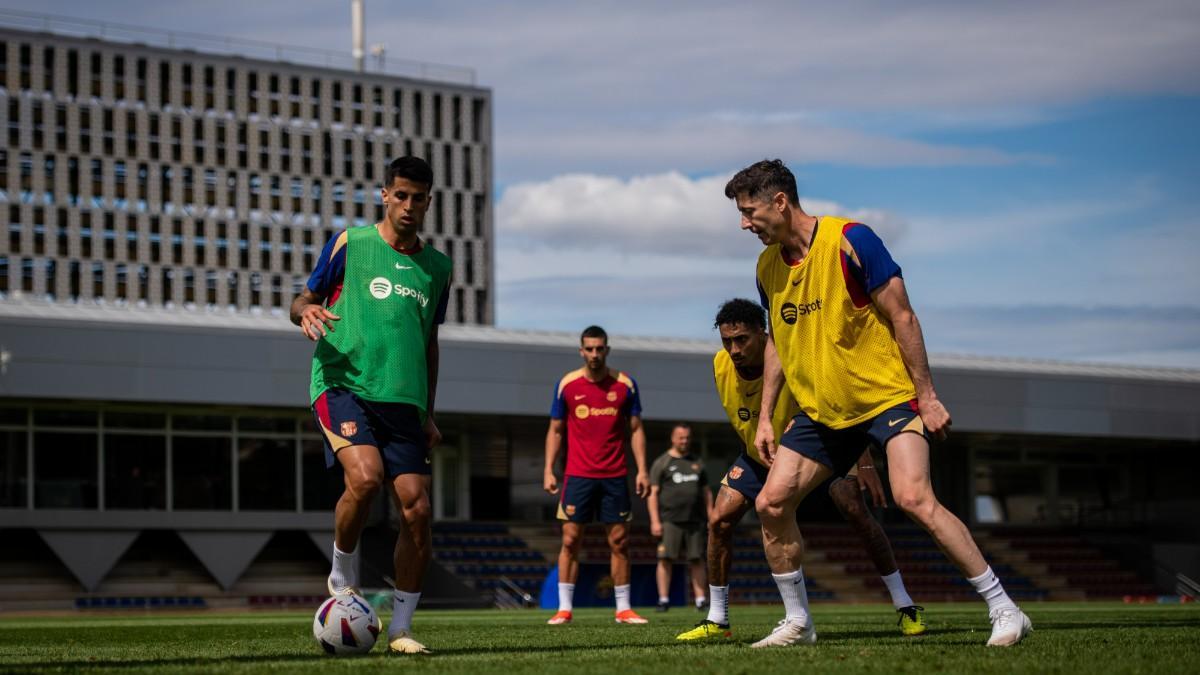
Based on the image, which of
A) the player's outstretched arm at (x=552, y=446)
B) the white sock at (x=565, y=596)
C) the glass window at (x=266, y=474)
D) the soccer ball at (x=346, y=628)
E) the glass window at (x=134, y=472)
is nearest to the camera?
the soccer ball at (x=346, y=628)

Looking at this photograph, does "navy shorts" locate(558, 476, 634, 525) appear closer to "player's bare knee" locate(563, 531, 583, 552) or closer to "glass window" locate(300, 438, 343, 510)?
"player's bare knee" locate(563, 531, 583, 552)

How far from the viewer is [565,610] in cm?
1338

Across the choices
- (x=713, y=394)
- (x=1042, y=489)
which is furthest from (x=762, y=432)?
(x=1042, y=489)

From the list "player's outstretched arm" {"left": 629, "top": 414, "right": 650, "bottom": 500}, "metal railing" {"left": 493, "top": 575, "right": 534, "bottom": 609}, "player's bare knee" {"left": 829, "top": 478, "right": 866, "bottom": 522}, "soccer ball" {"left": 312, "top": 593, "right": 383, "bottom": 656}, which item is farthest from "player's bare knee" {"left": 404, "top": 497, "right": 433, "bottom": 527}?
"metal railing" {"left": 493, "top": 575, "right": 534, "bottom": 609}

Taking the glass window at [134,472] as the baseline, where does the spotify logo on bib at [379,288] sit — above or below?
above

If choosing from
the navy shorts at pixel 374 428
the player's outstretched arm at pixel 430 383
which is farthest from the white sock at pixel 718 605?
the navy shorts at pixel 374 428

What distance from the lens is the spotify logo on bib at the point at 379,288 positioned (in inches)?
292

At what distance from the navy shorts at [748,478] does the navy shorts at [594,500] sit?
4082 millimetres

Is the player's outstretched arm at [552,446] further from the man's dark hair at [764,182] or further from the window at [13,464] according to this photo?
the window at [13,464]

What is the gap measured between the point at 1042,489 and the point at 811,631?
149 feet

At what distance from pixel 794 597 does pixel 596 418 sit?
19.8 feet

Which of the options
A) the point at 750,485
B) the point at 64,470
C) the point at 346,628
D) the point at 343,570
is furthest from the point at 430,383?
the point at 64,470

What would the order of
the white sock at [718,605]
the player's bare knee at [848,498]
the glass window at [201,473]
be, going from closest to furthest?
1. the white sock at [718,605]
2. the player's bare knee at [848,498]
3. the glass window at [201,473]

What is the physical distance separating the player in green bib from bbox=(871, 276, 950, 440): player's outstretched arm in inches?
86.1
